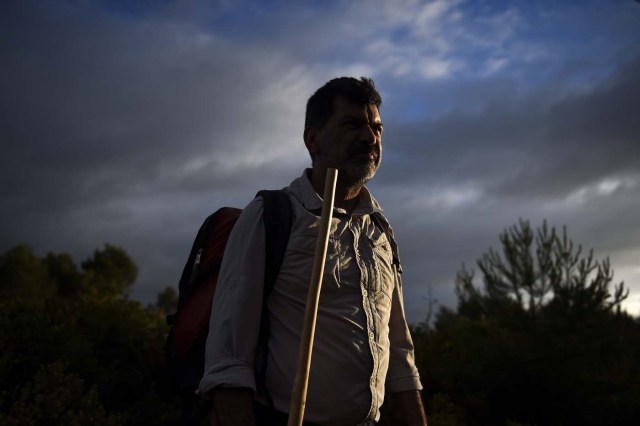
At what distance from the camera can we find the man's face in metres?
2.37

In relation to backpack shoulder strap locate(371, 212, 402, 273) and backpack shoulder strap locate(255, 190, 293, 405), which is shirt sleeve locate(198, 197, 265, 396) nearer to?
backpack shoulder strap locate(255, 190, 293, 405)

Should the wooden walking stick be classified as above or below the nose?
below

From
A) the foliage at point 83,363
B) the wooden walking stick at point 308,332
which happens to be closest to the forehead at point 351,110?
the wooden walking stick at point 308,332

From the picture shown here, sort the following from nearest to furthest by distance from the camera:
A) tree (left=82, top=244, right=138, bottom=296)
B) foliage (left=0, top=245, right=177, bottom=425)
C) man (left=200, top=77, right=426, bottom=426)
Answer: man (left=200, top=77, right=426, bottom=426)
foliage (left=0, top=245, right=177, bottom=425)
tree (left=82, top=244, right=138, bottom=296)

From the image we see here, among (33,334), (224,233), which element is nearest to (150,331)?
(33,334)

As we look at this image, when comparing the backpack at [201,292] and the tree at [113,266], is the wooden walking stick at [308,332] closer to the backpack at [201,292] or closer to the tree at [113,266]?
the backpack at [201,292]

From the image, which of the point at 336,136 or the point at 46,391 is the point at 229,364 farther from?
the point at 46,391

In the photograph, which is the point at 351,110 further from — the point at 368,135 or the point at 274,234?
the point at 274,234

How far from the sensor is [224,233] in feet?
7.53

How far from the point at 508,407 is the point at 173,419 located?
4001 mm

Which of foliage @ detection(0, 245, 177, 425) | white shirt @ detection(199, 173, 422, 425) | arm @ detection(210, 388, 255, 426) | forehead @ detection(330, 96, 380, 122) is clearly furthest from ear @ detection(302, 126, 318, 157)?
foliage @ detection(0, 245, 177, 425)

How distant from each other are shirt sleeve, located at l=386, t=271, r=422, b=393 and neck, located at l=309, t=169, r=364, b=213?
1.14 feet

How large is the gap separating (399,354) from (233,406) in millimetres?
841

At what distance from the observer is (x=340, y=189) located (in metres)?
2.43
